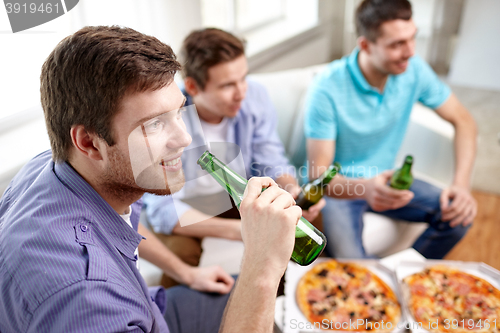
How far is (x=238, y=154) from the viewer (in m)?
0.71

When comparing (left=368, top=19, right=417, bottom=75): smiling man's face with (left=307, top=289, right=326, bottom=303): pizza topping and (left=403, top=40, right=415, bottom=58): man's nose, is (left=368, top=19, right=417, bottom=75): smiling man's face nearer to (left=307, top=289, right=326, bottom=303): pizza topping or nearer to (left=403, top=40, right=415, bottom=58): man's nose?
(left=403, top=40, right=415, bottom=58): man's nose

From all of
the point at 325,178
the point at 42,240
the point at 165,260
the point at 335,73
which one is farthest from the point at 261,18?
the point at 42,240

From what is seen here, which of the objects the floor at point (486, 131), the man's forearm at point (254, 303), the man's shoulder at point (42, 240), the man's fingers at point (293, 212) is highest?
the man's fingers at point (293, 212)

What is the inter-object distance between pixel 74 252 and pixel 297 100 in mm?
1318

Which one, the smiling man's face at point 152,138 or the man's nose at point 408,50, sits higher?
the smiling man's face at point 152,138

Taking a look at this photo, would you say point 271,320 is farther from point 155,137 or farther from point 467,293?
point 467,293

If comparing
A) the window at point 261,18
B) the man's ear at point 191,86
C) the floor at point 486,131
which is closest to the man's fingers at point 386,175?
the man's ear at point 191,86

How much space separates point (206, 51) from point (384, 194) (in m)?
0.77

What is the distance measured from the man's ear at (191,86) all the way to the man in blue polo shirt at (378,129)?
18.5 inches

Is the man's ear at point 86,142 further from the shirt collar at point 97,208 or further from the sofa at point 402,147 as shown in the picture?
the sofa at point 402,147

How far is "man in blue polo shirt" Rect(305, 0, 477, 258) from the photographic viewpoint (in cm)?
137

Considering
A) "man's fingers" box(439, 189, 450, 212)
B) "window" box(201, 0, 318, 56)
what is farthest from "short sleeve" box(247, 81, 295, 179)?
"window" box(201, 0, 318, 56)

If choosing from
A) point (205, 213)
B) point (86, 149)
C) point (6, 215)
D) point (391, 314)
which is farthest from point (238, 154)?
point (391, 314)

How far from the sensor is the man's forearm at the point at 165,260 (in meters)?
1.07
